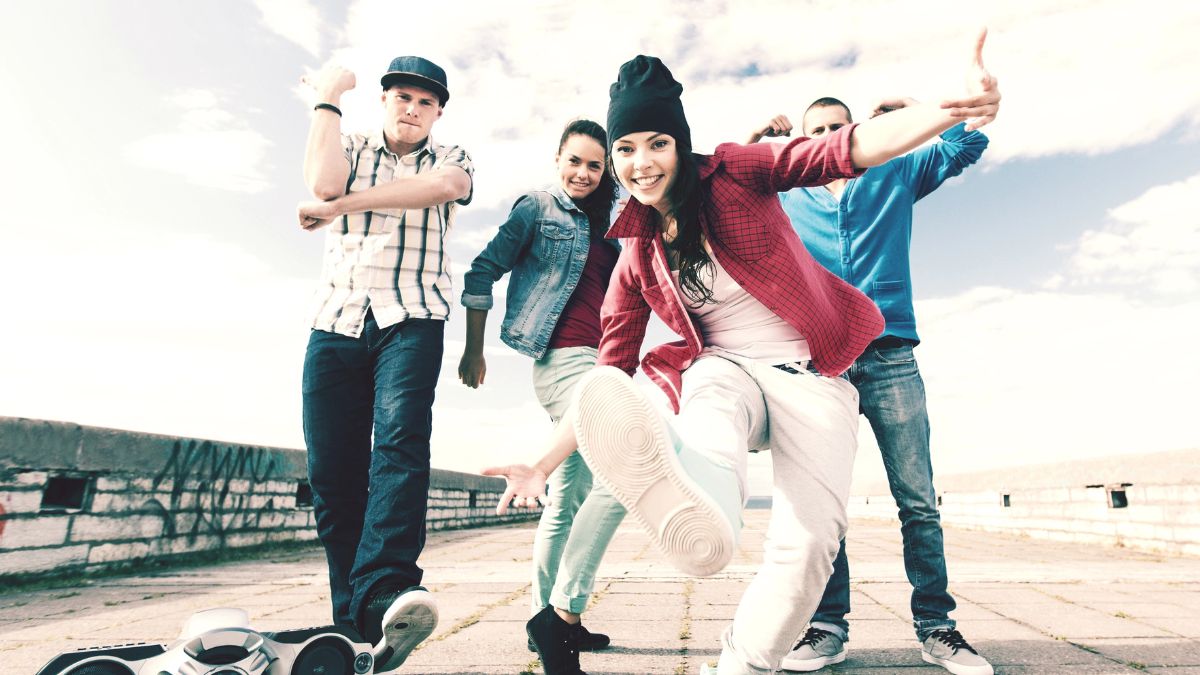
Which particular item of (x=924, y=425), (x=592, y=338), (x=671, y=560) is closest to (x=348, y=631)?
(x=671, y=560)

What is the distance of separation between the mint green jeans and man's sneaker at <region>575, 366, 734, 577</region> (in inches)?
40.3

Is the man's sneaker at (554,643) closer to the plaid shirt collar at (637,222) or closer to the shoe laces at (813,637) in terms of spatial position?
the shoe laces at (813,637)

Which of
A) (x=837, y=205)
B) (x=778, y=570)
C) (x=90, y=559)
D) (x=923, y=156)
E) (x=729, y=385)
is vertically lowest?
(x=90, y=559)

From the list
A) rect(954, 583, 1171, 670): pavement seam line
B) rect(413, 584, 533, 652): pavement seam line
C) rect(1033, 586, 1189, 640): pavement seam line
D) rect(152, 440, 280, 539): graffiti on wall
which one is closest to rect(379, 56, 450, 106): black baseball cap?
rect(413, 584, 533, 652): pavement seam line

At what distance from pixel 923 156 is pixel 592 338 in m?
1.44

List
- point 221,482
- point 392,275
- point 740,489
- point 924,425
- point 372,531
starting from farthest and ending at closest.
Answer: point 221,482
point 924,425
point 392,275
point 372,531
point 740,489

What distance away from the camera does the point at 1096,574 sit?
4.82 metres

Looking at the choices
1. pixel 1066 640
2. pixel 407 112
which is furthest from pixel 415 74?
pixel 1066 640

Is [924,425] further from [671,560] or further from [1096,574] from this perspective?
[1096,574]

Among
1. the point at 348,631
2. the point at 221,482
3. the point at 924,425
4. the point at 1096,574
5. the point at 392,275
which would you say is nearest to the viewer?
the point at 348,631

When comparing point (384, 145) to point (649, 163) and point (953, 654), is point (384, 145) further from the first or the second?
point (953, 654)

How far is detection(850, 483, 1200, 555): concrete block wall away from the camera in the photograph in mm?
6848

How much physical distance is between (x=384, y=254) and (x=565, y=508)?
3.62 ft

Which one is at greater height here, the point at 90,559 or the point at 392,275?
the point at 392,275
